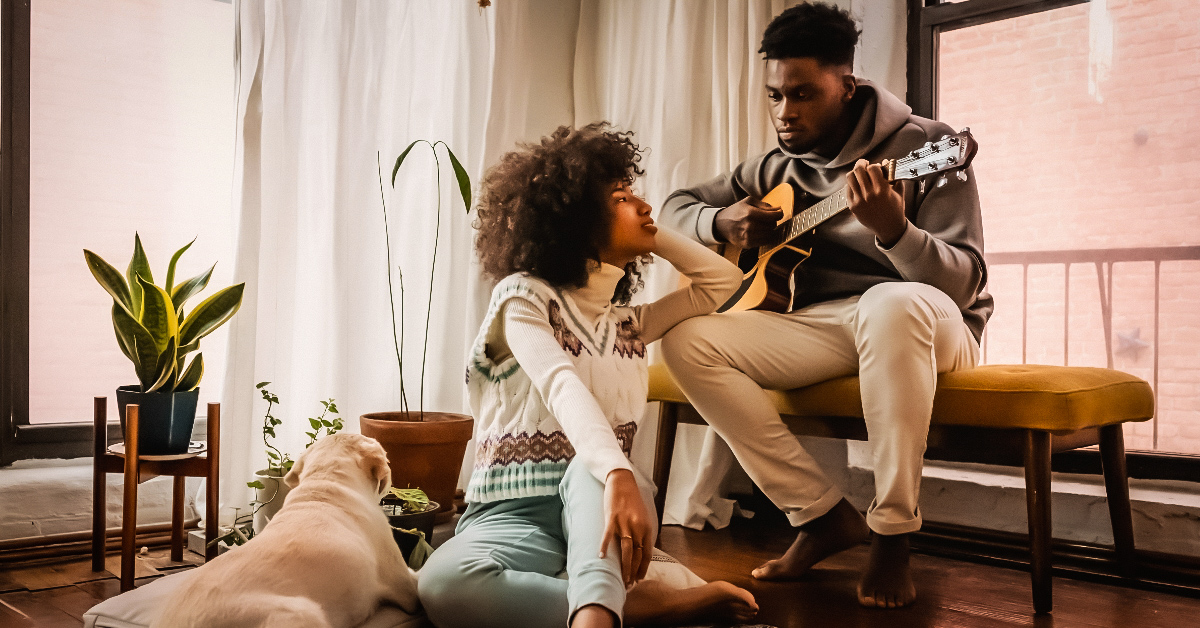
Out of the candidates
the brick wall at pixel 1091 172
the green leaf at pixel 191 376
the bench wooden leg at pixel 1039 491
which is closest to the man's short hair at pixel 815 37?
the brick wall at pixel 1091 172

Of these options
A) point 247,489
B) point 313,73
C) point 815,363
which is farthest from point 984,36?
point 247,489

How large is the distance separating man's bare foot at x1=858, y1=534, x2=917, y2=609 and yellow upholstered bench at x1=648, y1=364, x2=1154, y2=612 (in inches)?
9.0

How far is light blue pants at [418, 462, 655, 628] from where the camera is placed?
1.14m

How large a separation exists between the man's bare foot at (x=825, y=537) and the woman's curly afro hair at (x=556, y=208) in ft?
2.48

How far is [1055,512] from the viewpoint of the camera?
7.15 feet

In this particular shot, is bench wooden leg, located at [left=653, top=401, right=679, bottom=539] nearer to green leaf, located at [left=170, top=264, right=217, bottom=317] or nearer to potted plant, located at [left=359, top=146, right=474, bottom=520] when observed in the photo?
potted plant, located at [left=359, top=146, right=474, bottom=520]

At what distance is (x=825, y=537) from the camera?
178 centimetres

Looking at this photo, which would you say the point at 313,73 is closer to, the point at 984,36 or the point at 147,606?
the point at 147,606

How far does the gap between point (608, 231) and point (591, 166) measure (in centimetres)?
13

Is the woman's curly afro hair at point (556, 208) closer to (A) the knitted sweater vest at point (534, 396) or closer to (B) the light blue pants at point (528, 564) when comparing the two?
(A) the knitted sweater vest at point (534, 396)

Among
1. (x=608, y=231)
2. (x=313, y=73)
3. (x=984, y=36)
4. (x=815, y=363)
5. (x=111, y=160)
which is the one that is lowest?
(x=815, y=363)

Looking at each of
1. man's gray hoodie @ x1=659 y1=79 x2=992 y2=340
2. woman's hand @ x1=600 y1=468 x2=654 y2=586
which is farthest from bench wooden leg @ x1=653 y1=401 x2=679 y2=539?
woman's hand @ x1=600 y1=468 x2=654 y2=586

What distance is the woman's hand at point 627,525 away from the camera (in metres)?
1.11

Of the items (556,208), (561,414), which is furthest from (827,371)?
(561,414)
